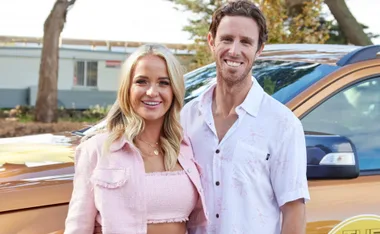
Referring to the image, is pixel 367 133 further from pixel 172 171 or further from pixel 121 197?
pixel 121 197

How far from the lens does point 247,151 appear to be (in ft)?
7.48

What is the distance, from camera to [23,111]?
21859 mm

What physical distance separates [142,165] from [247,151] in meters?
0.43

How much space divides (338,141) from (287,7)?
12763 mm

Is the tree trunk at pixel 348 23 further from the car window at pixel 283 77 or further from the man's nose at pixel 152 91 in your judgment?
the man's nose at pixel 152 91

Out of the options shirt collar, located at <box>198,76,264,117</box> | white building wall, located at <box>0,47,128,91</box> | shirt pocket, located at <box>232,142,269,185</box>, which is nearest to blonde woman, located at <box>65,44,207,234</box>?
shirt pocket, located at <box>232,142,269,185</box>

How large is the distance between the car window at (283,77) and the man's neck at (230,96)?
613 millimetres

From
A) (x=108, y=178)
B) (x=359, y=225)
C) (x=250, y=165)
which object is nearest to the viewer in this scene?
(x=108, y=178)

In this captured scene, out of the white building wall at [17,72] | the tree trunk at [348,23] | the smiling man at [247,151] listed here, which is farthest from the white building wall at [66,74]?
the smiling man at [247,151]

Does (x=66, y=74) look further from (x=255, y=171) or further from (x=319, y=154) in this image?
(x=255, y=171)

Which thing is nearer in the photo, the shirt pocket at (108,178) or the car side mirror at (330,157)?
the shirt pocket at (108,178)


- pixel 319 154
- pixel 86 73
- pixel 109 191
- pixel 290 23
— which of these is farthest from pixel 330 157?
pixel 86 73

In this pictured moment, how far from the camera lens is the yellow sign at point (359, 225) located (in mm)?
2861

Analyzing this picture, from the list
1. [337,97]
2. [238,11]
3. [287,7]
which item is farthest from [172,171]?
[287,7]
